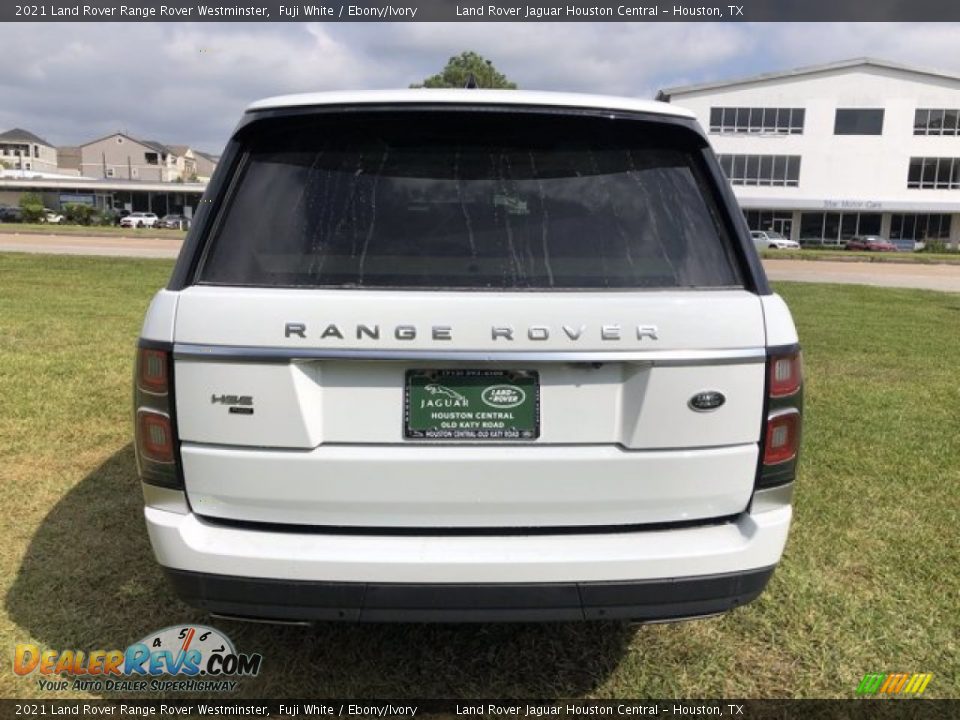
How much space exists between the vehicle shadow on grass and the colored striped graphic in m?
0.87

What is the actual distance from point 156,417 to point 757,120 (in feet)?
193

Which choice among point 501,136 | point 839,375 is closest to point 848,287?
point 839,375

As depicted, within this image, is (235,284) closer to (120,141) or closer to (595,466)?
(595,466)

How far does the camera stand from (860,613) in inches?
129

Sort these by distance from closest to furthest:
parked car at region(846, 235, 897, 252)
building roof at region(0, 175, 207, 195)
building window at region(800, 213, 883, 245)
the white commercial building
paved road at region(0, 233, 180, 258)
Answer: paved road at region(0, 233, 180, 258) < parked car at region(846, 235, 897, 252) < the white commercial building < building window at region(800, 213, 883, 245) < building roof at region(0, 175, 207, 195)

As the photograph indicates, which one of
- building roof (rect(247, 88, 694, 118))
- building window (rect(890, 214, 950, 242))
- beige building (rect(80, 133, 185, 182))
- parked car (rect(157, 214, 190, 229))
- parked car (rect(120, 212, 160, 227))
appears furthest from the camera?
beige building (rect(80, 133, 185, 182))

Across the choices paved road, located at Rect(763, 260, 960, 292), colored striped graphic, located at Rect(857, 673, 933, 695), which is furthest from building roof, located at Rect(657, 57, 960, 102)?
colored striped graphic, located at Rect(857, 673, 933, 695)

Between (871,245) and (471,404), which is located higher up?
(471,404)

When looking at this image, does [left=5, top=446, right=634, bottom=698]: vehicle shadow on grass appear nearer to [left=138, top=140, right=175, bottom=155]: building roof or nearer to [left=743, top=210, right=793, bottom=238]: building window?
[left=743, top=210, right=793, bottom=238]: building window

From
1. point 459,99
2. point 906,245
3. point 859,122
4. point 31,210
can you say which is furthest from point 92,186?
point 459,99

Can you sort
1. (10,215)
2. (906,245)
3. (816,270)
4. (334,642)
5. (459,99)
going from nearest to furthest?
1. (459,99)
2. (334,642)
3. (816,270)
4. (906,245)
5. (10,215)

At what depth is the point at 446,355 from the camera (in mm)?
2141

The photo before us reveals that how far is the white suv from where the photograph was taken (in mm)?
2156

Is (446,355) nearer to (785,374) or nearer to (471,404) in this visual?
(471,404)
